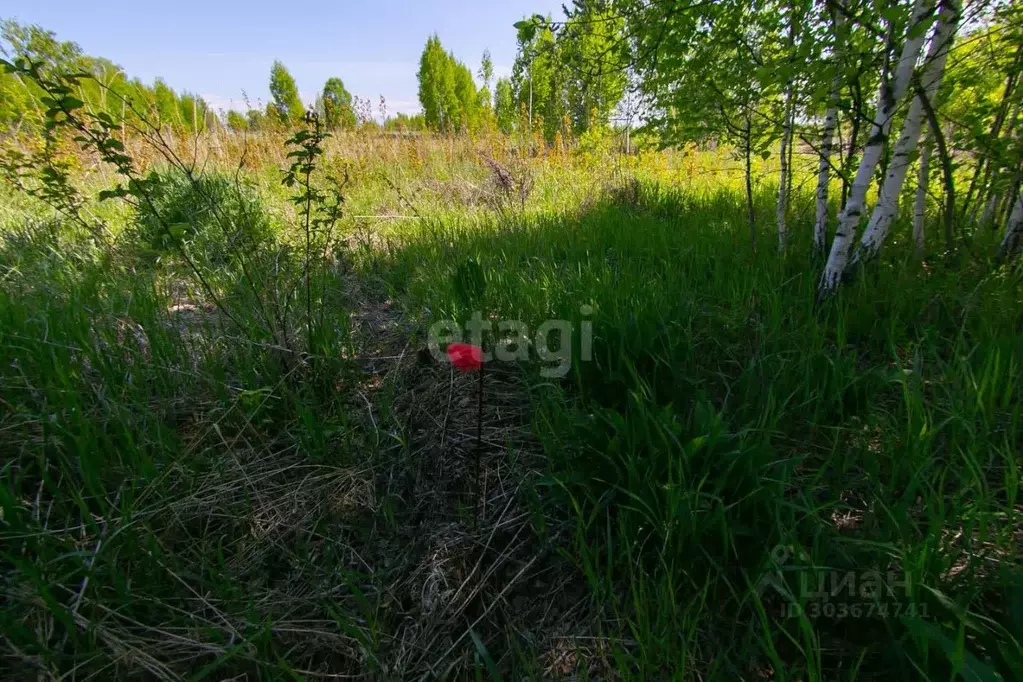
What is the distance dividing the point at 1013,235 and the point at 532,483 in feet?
8.55

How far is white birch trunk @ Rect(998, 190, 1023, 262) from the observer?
2043mm

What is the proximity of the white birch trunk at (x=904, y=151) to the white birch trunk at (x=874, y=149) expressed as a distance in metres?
0.12

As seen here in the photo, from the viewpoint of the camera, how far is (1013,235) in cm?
207

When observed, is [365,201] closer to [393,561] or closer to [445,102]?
[393,561]

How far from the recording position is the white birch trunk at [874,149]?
163 centimetres

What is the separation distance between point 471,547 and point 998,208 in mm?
3972

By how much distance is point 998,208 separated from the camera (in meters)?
2.88

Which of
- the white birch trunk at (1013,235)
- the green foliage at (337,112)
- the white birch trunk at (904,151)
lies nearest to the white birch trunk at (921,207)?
the white birch trunk at (1013,235)

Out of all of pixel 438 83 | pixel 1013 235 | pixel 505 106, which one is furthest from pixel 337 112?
pixel 438 83

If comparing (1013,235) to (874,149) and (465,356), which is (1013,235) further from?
(465,356)

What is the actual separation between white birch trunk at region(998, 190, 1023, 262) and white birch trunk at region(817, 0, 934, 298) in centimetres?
78

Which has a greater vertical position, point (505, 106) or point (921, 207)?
point (505, 106)

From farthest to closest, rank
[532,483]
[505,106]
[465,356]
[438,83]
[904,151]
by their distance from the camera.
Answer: [438,83] < [505,106] < [904,151] < [532,483] < [465,356]

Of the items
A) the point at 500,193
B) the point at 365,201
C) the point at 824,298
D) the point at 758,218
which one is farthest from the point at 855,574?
the point at 365,201
